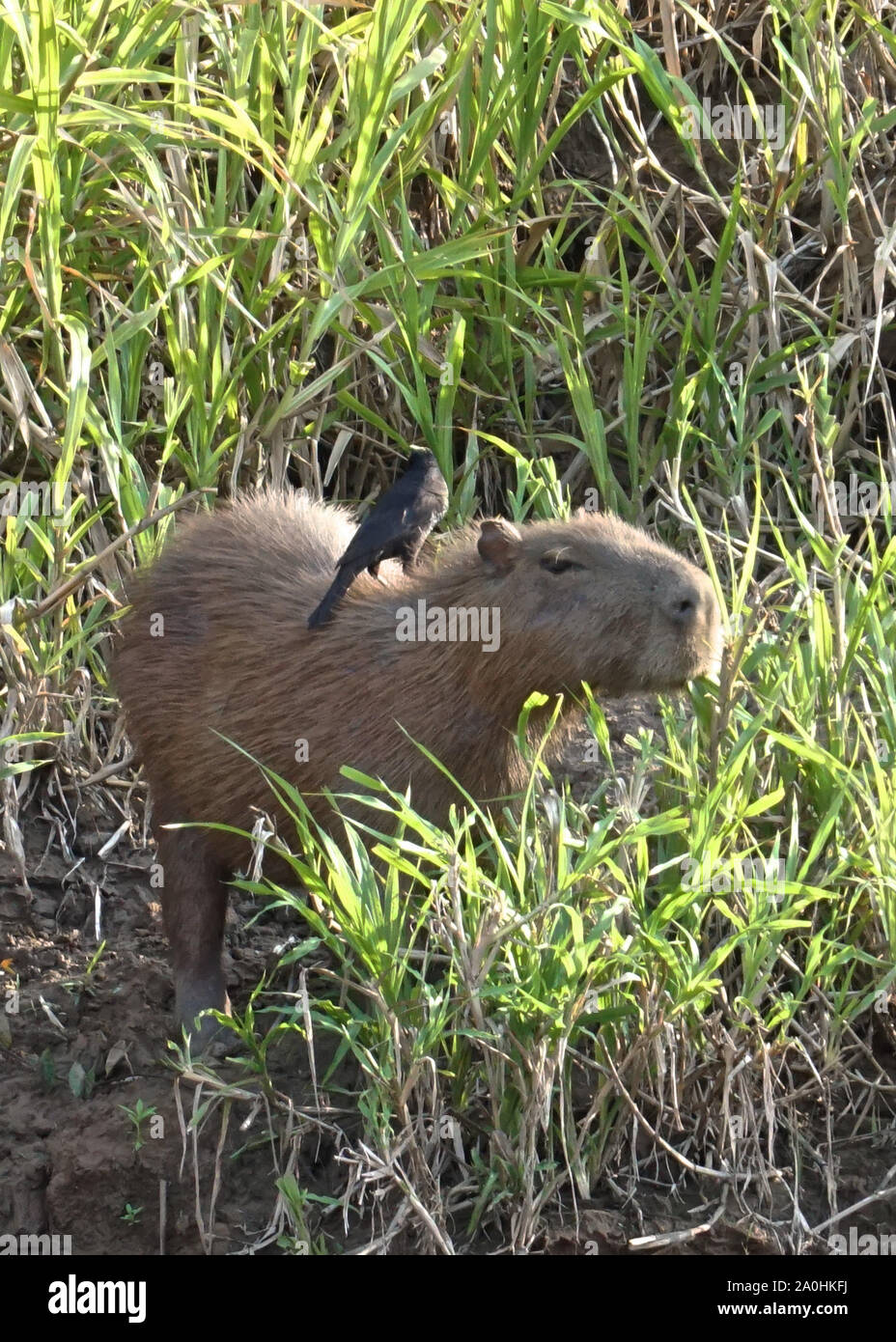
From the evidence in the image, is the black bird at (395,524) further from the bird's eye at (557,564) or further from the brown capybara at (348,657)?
the bird's eye at (557,564)

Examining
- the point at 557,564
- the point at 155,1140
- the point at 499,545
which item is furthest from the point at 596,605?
the point at 155,1140

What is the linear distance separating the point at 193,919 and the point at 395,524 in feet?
3.17

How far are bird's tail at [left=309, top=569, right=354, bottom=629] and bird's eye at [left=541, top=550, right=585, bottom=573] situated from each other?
0.45 metres

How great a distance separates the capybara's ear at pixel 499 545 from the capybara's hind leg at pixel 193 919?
891 mm

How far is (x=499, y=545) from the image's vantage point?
3668mm

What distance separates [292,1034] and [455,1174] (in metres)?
0.59

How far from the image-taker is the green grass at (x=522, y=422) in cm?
314

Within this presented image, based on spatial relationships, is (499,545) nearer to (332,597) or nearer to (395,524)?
(395,524)

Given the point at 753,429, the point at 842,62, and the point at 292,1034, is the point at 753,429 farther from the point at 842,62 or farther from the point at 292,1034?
the point at 292,1034

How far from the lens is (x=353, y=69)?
4.34m

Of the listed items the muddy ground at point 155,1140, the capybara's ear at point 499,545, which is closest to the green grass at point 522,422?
the muddy ground at point 155,1140

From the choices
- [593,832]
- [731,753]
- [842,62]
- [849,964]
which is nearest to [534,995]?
[593,832]

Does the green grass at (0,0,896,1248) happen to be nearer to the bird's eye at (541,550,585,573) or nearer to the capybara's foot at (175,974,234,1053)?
the capybara's foot at (175,974,234,1053)

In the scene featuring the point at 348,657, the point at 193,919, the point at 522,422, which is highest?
the point at 522,422
